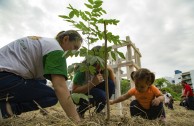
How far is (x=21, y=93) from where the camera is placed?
6.30ft

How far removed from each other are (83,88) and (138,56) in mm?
3337

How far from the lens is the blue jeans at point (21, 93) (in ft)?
5.90

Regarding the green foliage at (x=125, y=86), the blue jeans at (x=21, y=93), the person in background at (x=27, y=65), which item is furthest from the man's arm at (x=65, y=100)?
the green foliage at (x=125, y=86)

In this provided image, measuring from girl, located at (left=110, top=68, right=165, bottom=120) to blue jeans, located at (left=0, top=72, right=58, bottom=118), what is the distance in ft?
3.20

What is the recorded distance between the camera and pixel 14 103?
1.98 metres

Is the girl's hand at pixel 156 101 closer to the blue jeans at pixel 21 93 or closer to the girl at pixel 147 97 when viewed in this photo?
the girl at pixel 147 97

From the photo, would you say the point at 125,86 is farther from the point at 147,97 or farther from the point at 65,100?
the point at 65,100

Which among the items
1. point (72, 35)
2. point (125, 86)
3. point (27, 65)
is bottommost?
point (125, 86)

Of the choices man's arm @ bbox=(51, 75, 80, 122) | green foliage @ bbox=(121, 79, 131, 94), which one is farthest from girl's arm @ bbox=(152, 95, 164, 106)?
green foliage @ bbox=(121, 79, 131, 94)

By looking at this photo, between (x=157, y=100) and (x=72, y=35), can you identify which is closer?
(x=72, y=35)

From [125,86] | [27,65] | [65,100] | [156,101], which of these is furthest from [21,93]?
[125,86]

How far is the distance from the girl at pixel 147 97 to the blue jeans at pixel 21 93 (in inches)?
38.3

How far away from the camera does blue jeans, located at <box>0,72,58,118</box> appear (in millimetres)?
1798

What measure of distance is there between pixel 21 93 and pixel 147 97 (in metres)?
1.40
